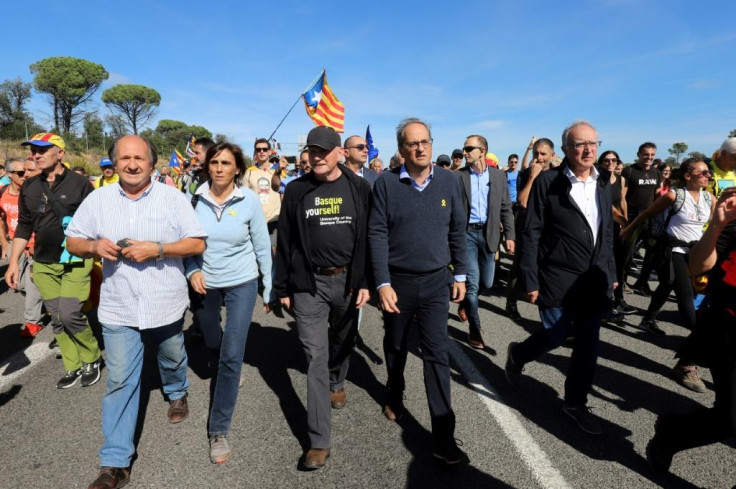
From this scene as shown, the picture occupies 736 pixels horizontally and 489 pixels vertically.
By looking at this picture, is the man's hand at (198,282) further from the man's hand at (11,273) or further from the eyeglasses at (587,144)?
the eyeglasses at (587,144)

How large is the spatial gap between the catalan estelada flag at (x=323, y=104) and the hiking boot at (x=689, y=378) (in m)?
7.88

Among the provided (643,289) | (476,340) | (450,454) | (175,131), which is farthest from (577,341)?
(175,131)

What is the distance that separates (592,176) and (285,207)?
223cm

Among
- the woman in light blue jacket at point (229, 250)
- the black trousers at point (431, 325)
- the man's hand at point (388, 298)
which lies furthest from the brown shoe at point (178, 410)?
the man's hand at point (388, 298)

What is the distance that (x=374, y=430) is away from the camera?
3.10 m

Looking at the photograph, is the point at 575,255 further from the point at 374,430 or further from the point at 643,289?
the point at 643,289

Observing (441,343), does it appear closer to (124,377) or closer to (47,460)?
(124,377)

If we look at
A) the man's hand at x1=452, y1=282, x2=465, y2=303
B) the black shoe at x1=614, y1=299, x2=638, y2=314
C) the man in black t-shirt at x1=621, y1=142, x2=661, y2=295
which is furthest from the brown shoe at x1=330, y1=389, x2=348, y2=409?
the man in black t-shirt at x1=621, y1=142, x2=661, y2=295

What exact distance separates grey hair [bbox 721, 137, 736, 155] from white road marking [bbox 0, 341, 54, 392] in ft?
19.0

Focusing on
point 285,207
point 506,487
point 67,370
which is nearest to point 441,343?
point 506,487

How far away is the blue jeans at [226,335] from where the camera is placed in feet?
9.38

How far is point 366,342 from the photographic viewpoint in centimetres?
500

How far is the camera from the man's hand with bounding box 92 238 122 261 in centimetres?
238

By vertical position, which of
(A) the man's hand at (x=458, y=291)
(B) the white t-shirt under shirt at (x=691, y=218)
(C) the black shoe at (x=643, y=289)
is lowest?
(C) the black shoe at (x=643, y=289)
